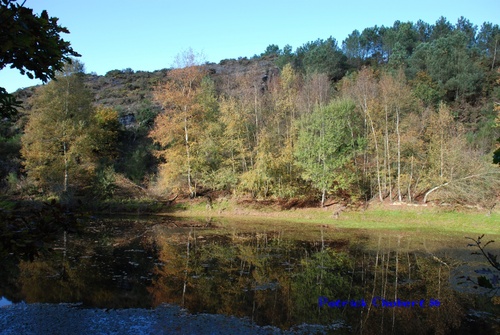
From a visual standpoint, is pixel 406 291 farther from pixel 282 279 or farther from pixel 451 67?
pixel 451 67

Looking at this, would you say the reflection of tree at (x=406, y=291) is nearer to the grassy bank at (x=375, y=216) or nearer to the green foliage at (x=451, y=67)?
the grassy bank at (x=375, y=216)

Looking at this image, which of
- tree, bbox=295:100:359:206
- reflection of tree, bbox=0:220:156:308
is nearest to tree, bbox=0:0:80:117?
reflection of tree, bbox=0:220:156:308

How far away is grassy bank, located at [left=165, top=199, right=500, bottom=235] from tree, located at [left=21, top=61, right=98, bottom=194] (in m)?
8.37

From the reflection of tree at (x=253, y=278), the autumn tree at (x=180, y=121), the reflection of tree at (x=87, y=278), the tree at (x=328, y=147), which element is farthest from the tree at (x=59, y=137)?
the tree at (x=328, y=147)

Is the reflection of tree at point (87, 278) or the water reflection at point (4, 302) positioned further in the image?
the reflection of tree at point (87, 278)

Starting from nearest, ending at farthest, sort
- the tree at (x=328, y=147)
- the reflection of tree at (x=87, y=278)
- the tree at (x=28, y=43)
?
the tree at (x=28, y=43), the reflection of tree at (x=87, y=278), the tree at (x=328, y=147)

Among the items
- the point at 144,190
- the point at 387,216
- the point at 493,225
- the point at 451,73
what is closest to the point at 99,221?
the point at 144,190

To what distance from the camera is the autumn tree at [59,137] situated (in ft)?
87.2

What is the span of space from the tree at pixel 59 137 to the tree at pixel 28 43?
82.3 feet

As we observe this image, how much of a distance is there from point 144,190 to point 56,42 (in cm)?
2757

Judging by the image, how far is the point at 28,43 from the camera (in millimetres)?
3486

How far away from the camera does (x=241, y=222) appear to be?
23.6 m

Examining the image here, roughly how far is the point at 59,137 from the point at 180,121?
9.22 meters

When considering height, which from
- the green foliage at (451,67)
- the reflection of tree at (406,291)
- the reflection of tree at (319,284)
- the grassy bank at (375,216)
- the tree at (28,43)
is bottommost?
the reflection of tree at (319,284)
